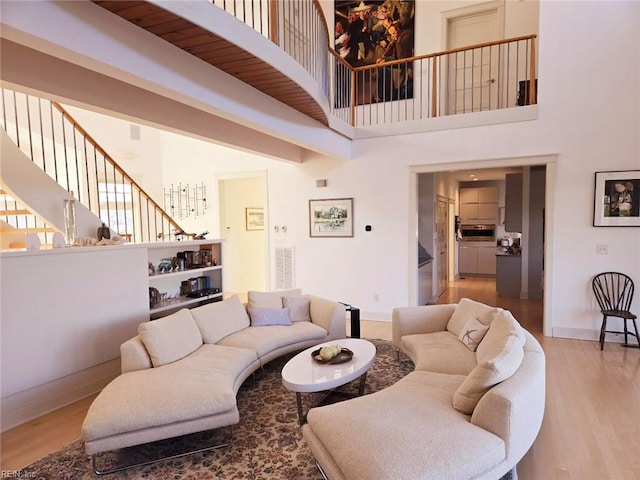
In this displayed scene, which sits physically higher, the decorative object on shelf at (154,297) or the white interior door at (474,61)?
the white interior door at (474,61)

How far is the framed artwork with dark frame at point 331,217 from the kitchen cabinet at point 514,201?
3.61 metres

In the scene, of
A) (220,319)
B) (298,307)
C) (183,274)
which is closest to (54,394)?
(220,319)

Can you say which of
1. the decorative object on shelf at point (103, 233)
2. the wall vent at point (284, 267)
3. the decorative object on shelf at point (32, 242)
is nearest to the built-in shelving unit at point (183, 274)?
the decorative object on shelf at point (103, 233)

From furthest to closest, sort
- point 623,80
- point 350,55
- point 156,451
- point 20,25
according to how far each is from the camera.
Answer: point 350,55
point 623,80
point 156,451
point 20,25

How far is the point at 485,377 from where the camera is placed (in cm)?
205

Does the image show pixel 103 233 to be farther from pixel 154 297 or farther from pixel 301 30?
pixel 301 30

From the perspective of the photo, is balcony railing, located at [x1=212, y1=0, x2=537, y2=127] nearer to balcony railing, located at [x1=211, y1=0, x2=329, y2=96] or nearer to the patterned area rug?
balcony railing, located at [x1=211, y1=0, x2=329, y2=96]

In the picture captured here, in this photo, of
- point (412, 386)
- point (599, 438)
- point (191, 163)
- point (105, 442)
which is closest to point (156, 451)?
point (105, 442)

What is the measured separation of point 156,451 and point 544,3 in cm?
644

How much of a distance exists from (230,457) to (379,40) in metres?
7.27

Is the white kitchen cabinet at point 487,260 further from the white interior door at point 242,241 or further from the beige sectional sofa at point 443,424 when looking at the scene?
the beige sectional sofa at point 443,424

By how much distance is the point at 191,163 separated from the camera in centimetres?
748

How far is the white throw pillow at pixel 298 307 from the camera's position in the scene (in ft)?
14.3

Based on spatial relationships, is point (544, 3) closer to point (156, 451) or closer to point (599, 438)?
point (599, 438)
